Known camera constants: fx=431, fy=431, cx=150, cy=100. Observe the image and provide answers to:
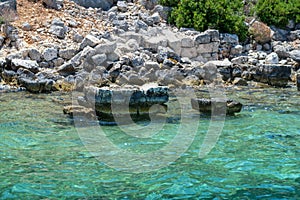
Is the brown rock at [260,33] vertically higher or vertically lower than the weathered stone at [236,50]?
higher

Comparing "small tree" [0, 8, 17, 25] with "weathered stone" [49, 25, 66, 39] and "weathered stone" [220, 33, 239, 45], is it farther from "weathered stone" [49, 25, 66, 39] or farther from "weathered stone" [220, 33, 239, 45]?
"weathered stone" [220, 33, 239, 45]

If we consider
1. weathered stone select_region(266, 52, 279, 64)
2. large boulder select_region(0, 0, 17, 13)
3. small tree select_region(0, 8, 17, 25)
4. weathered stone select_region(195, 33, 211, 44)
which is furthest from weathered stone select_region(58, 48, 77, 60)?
weathered stone select_region(266, 52, 279, 64)

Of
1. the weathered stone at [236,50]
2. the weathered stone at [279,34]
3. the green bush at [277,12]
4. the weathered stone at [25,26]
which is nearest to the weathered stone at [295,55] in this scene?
the weathered stone at [236,50]

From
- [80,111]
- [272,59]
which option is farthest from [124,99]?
[272,59]

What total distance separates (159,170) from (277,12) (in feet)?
64.6

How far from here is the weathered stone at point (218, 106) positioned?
1062 centimetres

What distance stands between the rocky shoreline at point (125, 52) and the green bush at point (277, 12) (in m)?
1.35

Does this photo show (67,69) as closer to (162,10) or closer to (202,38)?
(202,38)

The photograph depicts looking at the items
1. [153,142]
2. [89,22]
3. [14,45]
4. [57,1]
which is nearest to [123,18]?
[89,22]

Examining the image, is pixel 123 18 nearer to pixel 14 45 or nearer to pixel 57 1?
pixel 57 1

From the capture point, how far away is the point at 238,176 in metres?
6.14

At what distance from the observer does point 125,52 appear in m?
17.6

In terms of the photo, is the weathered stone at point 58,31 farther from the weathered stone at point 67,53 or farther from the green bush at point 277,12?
the green bush at point 277,12

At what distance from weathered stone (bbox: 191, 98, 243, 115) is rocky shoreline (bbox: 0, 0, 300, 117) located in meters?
3.93
